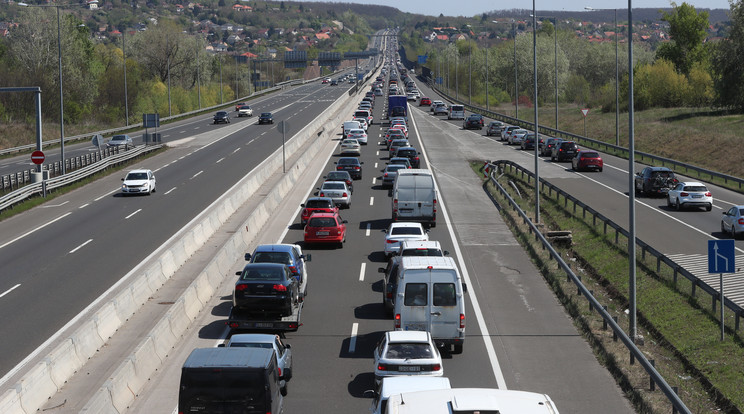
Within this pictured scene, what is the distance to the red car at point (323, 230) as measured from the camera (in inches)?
1329

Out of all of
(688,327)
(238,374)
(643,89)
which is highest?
(643,89)

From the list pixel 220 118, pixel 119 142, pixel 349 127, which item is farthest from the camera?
pixel 220 118

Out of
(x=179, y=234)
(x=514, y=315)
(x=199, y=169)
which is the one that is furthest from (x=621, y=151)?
(x=514, y=315)

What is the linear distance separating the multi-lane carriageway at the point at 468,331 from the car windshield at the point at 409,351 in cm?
94

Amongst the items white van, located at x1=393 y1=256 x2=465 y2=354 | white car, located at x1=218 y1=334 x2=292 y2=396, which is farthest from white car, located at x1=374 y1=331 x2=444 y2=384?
white van, located at x1=393 y1=256 x2=465 y2=354

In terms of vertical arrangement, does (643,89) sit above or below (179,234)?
above

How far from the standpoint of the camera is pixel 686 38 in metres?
128

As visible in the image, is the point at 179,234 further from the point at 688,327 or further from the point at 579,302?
the point at 688,327

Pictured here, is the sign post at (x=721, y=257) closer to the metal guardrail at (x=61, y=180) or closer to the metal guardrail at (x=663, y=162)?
the metal guardrail at (x=663, y=162)

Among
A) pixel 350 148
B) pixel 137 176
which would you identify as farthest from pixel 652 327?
→ pixel 350 148

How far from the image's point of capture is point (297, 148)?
68125 mm

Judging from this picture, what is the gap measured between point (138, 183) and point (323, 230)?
17845 mm

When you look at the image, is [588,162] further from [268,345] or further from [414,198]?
[268,345]

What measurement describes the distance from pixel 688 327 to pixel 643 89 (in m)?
94.9
